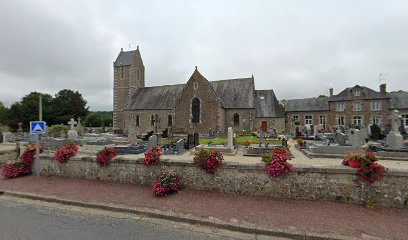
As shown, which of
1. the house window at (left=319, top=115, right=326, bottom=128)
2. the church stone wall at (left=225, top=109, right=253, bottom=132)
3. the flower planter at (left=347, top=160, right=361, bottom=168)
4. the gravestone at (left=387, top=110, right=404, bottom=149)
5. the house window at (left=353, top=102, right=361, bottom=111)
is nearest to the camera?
the flower planter at (left=347, top=160, right=361, bottom=168)

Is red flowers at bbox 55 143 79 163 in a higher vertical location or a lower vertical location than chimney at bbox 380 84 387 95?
lower

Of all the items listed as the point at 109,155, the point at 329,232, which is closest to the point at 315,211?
the point at 329,232

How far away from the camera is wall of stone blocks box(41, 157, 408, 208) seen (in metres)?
5.17

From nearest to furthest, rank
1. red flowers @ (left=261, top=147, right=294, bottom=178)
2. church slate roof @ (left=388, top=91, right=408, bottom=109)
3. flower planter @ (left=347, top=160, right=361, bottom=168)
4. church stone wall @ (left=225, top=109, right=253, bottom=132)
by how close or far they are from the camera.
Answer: flower planter @ (left=347, top=160, right=361, bottom=168)
red flowers @ (left=261, top=147, right=294, bottom=178)
church stone wall @ (left=225, top=109, right=253, bottom=132)
church slate roof @ (left=388, top=91, right=408, bottom=109)

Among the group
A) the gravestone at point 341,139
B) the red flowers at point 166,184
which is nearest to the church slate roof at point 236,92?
the gravestone at point 341,139

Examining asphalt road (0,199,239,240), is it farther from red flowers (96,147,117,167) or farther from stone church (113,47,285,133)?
stone church (113,47,285,133)

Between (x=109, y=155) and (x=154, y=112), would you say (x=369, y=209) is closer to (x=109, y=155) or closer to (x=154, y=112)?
(x=109, y=155)

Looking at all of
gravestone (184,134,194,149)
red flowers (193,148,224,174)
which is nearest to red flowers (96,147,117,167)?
red flowers (193,148,224,174)

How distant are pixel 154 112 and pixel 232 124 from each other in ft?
46.7

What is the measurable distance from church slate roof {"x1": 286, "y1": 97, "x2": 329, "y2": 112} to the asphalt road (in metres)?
40.1

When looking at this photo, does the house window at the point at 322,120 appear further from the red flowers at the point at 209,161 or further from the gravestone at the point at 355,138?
the red flowers at the point at 209,161

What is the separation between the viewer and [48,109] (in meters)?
48.8

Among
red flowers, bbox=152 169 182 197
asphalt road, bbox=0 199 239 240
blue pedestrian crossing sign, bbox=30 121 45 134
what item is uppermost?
blue pedestrian crossing sign, bbox=30 121 45 134

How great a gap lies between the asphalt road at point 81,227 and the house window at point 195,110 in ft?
82.6
